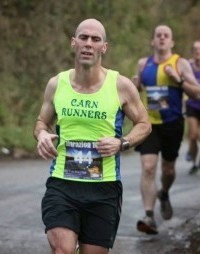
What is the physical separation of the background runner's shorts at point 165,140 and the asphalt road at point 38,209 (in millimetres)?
831

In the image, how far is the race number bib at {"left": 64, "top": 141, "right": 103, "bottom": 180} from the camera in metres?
5.30

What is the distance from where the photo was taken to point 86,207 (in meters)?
5.31

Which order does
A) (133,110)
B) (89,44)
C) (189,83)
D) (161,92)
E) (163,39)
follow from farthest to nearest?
(163,39) → (161,92) → (189,83) → (133,110) → (89,44)

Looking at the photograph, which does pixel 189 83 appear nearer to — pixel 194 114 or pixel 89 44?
pixel 89 44

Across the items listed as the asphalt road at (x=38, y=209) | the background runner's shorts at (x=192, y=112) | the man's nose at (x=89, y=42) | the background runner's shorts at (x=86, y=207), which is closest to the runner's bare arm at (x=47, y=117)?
the background runner's shorts at (x=86, y=207)

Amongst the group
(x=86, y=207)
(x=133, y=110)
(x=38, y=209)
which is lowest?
(x=38, y=209)

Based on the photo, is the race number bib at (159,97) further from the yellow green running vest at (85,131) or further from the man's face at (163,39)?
the yellow green running vest at (85,131)

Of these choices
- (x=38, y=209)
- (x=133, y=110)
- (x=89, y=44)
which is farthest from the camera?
(x=38, y=209)

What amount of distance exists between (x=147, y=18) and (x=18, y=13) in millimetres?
5798

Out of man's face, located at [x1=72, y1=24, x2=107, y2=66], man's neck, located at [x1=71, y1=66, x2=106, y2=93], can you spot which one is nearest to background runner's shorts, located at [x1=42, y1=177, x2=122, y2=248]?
man's neck, located at [x1=71, y1=66, x2=106, y2=93]

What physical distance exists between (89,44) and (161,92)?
3168 mm

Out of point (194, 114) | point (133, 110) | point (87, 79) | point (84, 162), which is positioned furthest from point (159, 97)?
point (194, 114)

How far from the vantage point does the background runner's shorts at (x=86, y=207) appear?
5.27 metres

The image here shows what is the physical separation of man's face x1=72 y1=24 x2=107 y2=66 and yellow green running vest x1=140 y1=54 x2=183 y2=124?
119 inches
